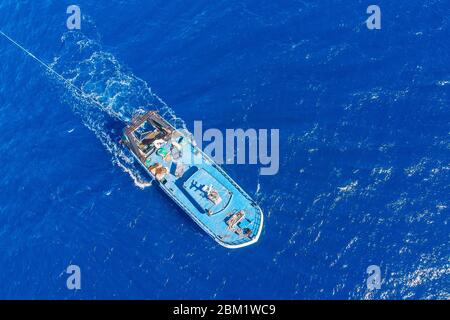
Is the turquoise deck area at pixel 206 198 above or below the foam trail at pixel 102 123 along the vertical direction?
below

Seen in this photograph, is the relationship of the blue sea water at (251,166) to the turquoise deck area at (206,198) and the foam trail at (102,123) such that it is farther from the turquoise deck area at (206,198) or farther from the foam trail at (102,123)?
the turquoise deck area at (206,198)

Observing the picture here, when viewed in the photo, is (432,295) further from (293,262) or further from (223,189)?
(223,189)

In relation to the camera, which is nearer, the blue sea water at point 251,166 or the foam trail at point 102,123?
the blue sea water at point 251,166

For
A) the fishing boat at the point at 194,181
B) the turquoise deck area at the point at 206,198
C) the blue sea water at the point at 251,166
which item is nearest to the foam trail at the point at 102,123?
the blue sea water at the point at 251,166

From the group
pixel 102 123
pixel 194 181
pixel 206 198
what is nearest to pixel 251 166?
pixel 206 198

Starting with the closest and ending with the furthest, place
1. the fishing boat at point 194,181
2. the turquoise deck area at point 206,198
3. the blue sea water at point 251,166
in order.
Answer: the blue sea water at point 251,166
the turquoise deck area at point 206,198
the fishing boat at point 194,181

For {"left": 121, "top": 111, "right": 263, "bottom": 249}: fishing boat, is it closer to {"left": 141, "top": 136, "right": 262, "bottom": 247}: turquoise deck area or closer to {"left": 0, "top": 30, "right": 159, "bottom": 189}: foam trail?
{"left": 141, "top": 136, "right": 262, "bottom": 247}: turquoise deck area

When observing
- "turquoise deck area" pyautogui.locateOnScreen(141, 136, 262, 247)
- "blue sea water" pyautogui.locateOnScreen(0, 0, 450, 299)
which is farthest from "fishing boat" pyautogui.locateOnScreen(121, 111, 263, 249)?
"blue sea water" pyautogui.locateOnScreen(0, 0, 450, 299)
